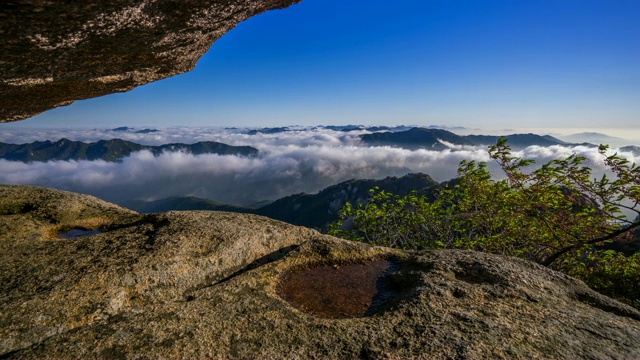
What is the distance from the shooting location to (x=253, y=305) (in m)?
9.17

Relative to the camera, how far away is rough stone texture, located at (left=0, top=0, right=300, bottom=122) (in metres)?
7.79

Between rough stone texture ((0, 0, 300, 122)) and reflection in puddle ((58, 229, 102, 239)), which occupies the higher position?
rough stone texture ((0, 0, 300, 122))

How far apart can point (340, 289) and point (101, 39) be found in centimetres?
1211

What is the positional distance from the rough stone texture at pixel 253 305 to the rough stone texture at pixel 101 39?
22.7 feet

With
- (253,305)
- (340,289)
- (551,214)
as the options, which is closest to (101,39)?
(253,305)

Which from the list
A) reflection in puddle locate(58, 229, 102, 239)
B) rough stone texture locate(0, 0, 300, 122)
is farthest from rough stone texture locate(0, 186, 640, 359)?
rough stone texture locate(0, 0, 300, 122)

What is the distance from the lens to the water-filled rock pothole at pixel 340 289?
32.4ft

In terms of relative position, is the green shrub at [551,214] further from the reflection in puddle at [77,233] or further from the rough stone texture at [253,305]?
the reflection in puddle at [77,233]

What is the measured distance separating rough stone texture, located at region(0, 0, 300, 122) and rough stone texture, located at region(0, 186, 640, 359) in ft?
22.7

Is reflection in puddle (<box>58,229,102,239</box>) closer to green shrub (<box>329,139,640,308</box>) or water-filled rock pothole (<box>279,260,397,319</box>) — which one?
water-filled rock pothole (<box>279,260,397,319</box>)

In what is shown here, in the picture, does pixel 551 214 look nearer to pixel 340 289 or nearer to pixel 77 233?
pixel 340 289

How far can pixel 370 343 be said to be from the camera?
297 inches

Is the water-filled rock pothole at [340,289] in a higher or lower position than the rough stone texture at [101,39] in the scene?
lower

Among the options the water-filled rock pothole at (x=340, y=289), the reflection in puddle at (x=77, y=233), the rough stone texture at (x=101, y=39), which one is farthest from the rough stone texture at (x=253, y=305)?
the rough stone texture at (x=101, y=39)
